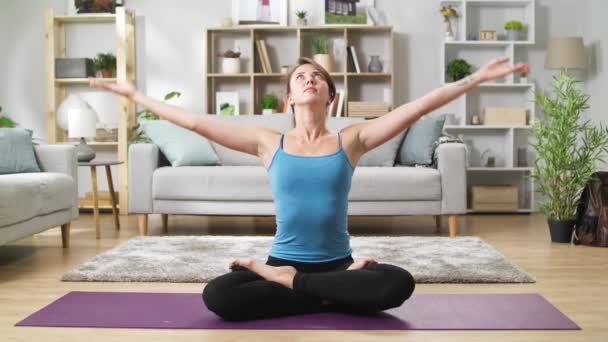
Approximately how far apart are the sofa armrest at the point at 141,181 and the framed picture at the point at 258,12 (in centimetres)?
224

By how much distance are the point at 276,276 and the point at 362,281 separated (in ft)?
0.94

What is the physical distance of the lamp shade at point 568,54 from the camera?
19.5ft

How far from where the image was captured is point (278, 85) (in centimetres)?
656

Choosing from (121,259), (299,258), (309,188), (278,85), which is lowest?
(121,259)

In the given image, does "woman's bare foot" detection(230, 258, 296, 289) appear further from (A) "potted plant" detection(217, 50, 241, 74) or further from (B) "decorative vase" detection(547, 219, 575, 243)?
(A) "potted plant" detection(217, 50, 241, 74)

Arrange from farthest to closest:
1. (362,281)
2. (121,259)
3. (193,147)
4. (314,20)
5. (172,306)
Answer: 1. (314,20)
2. (193,147)
3. (121,259)
4. (172,306)
5. (362,281)

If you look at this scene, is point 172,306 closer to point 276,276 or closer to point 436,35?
point 276,276

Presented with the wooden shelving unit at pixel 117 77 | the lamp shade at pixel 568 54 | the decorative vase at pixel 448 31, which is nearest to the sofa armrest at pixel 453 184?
the lamp shade at pixel 568 54

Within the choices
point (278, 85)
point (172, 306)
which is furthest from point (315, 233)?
point (278, 85)

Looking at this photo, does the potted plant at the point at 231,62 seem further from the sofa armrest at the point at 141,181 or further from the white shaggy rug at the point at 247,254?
the white shaggy rug at the point at 247,254

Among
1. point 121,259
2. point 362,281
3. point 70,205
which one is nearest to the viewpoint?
point 362,281

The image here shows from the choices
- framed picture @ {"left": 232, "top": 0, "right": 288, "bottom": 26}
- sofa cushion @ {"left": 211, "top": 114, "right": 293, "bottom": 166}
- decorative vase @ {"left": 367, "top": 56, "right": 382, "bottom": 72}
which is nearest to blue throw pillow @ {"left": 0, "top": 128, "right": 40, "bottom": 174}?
sofa cushion @ {"left": 211, "top": 114, "right": 293, "bottom": 166}

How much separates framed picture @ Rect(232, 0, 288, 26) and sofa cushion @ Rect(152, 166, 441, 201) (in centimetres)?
226

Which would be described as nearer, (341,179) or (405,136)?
(341,179)
